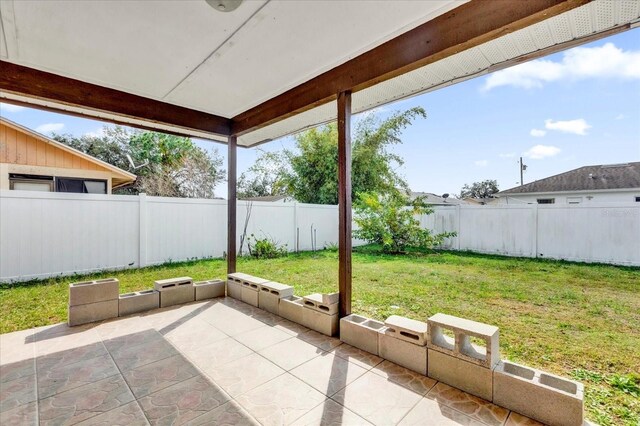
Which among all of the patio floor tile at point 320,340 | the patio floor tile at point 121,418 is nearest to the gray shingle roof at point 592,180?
the patio floor tile at point 320,340

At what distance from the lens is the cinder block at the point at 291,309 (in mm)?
Answer: 3178

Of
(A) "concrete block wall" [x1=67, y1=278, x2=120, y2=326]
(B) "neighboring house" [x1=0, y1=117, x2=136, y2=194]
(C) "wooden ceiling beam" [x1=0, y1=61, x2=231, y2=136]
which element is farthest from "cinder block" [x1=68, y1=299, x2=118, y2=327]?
(B) "neighboring house" [x1=0, y1=117, x2=136, y2=194]

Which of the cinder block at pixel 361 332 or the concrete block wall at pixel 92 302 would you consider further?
the concrete block wall at pixel 92 302

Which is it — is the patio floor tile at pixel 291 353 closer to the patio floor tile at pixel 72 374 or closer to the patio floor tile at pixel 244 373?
the patio floor tile at pixel 244 373

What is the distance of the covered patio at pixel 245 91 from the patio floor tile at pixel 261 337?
0.03 m

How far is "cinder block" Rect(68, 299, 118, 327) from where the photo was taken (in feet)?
10.00

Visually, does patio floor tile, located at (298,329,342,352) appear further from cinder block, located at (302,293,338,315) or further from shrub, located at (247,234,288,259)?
shrub, located at (247,234,288,259)

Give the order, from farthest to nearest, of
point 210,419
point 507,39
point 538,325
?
point 538,325 → point 507,39 → point 210,419

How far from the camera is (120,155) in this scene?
16016mm

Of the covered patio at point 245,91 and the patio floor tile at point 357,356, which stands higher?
the covered patio at point 245,91

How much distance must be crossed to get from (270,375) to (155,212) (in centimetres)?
544

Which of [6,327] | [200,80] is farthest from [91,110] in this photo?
[6,327]

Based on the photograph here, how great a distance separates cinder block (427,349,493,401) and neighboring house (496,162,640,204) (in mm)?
12264

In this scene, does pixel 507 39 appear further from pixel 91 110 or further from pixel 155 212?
pixel 155 212
